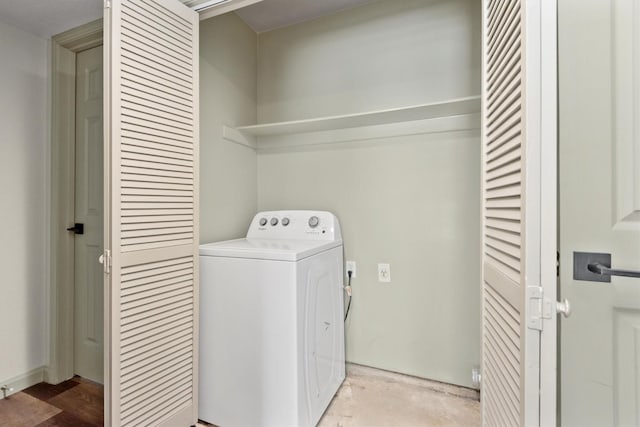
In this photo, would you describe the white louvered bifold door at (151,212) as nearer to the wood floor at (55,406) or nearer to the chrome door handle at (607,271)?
the wood floor at (55,406)

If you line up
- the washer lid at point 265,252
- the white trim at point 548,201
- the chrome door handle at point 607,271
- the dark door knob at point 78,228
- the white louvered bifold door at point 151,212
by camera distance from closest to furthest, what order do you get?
the white trim at point 548,201, the chrome door handle at point 607,271, the white louvered bifold door at point 151,212, the washer lid at point 265,252, the dark door knob at point 78,228

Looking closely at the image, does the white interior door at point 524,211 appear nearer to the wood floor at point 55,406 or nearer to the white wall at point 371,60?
the white wall at point 371,60

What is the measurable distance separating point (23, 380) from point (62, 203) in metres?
1.08

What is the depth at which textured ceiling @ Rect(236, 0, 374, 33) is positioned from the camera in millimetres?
→ 1985

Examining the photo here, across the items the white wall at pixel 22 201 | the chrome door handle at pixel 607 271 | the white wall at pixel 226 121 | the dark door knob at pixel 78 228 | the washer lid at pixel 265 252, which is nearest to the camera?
the chrome door handle at pixel 607 271

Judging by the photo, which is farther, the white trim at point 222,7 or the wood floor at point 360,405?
the wood floor at point 360,405

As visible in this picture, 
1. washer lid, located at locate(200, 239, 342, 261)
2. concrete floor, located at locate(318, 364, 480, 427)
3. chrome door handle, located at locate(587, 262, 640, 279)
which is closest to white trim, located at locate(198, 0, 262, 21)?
washer lid, located at locate(200, 239, 342, 261)

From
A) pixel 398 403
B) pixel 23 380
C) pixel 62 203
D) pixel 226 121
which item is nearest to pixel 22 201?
pixel 62 203

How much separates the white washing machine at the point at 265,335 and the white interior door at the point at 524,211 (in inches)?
30.6

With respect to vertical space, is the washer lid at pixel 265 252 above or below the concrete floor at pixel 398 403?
above

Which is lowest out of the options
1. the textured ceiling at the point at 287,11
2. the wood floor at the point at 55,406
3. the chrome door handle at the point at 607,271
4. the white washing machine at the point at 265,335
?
the wood floor at the point at 55,406

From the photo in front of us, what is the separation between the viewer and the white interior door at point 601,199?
0.91 metres

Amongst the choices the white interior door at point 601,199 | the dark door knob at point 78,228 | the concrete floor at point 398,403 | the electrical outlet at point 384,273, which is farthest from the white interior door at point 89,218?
the white interior door at point 601,199

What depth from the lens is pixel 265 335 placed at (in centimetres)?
140
